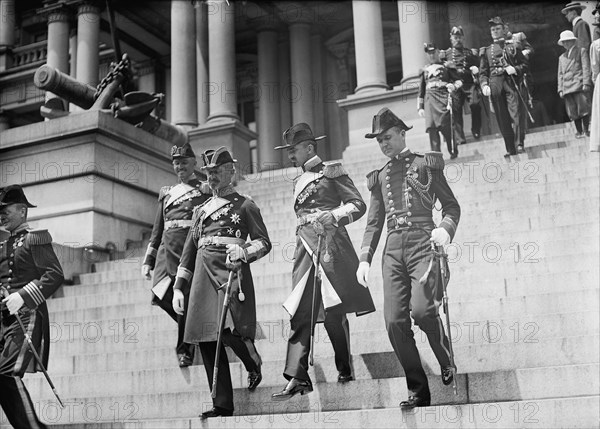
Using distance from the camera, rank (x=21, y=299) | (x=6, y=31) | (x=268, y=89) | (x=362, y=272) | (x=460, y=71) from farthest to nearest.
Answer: (x=6, y=31), (x=268, y=89), (x=460, y=71), (x=21, y=299), (x=362, y=272)

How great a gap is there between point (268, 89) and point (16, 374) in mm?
19973

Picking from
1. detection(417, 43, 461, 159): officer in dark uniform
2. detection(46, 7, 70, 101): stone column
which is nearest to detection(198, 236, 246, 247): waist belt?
detection(417, 43, 461, 159): officer in dark uniform

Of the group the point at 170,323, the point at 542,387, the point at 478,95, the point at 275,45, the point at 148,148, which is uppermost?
the point at 275,45

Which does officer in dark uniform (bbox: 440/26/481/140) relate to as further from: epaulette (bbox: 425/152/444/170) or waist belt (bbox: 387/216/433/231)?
waist belt (bbox: 387/216/433/231)

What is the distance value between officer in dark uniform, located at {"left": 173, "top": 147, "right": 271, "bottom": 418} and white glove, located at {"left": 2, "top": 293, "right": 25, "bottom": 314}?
121 cm

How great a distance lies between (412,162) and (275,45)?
19.9 metres

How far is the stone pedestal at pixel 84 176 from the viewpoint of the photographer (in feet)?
40.0

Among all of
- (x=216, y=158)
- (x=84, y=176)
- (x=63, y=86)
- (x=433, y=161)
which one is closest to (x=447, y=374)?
(x=433, y=161)

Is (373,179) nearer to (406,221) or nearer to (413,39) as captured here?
(406,221)

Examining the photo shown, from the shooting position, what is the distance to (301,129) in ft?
23.4

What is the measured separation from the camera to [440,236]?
245 inches

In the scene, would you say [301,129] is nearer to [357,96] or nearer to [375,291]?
[375,291]

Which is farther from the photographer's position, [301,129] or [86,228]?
[86,228]

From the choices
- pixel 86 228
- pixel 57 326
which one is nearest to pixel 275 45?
pixel 86 228
